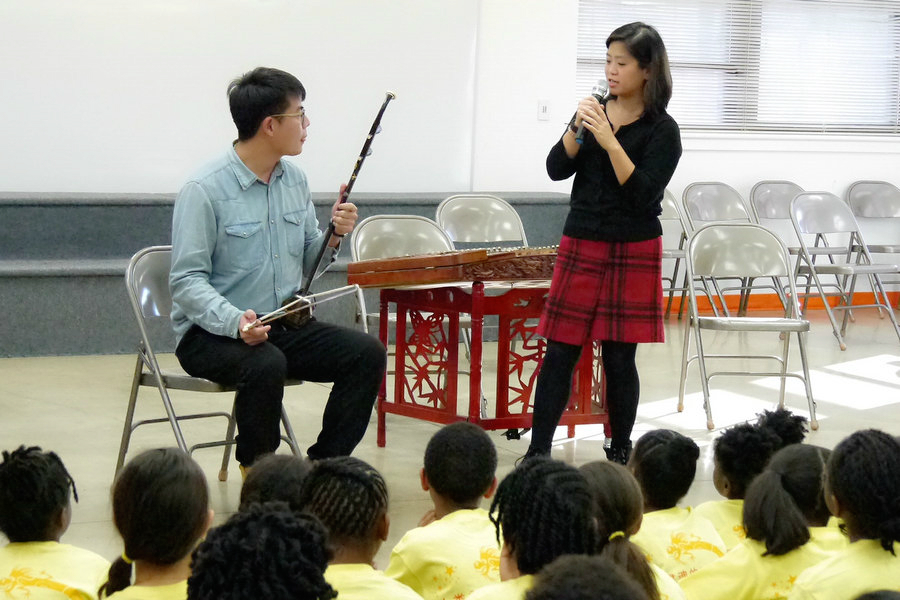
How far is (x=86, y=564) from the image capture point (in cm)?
190

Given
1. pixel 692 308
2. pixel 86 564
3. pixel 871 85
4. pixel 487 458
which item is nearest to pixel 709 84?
pixel 871 85

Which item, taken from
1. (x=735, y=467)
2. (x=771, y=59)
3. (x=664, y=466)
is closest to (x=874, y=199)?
(x=771, y=59)

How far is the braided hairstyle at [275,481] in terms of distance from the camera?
2.02m

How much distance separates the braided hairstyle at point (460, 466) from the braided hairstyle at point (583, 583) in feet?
3.42

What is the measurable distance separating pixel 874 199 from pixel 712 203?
127 cm

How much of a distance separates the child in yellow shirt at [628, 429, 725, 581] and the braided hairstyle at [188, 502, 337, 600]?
85 centimetres

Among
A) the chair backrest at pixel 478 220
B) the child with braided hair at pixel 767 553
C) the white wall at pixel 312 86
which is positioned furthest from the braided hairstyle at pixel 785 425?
the white wall at pixel 312 86

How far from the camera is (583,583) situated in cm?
106

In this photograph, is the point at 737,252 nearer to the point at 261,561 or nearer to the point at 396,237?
the point at 396,237

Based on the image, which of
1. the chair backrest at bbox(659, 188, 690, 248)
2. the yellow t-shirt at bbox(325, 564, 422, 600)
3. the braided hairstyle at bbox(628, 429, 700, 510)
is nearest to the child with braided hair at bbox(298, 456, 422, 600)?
the yellow t-shirt at bbox(325, 564, 422, 600)

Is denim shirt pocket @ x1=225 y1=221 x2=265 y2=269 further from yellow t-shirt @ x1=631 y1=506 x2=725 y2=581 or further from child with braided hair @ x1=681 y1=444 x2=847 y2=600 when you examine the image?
child with braided hair @ x1=681 y1=444 x2=847 y2=600

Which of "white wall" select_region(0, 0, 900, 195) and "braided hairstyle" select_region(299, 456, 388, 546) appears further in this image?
"white wall" select_region(0, 0, 900, 195)

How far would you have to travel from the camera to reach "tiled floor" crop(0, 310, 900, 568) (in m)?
3.30

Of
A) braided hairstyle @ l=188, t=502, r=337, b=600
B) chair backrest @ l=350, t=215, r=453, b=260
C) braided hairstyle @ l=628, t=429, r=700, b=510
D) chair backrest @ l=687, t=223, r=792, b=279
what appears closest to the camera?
braided hairstyle @ l=188, t=502, r=337, b=600
